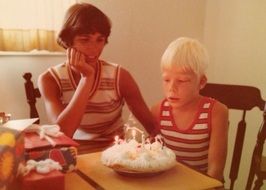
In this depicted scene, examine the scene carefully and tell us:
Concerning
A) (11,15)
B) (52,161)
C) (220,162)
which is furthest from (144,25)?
(52,161)

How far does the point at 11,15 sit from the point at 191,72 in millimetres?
1071

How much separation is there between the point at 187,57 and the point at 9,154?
75 cm

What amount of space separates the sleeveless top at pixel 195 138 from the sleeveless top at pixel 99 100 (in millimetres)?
317

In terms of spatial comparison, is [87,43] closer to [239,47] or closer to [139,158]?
[139,158]

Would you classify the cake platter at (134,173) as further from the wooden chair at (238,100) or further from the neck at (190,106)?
the wooden chair at (238,100)

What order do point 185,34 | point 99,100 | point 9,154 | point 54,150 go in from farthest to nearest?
1. point 185,34
2. point 99,100
3. point 54,150
4. point 9,154

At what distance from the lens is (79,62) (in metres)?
1.42

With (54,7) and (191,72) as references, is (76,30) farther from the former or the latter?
(54,7)

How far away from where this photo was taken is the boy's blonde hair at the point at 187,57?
1281mm

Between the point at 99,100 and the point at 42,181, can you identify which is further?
the point at 99,100

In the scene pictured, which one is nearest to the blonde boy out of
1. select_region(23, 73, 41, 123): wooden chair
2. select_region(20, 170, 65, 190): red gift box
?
select_region(20, 170, 65, 190): red gift box

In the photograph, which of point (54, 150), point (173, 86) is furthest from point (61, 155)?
point (173, 86)

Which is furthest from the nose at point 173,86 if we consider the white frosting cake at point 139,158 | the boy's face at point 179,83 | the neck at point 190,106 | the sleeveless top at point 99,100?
the sleeveless top at point 99,100

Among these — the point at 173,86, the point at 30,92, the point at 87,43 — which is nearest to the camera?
the point at 173,86
